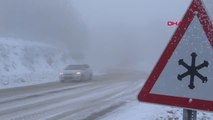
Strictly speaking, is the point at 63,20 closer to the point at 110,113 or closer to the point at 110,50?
the point at 110,50

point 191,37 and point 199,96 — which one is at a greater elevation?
point 191,37

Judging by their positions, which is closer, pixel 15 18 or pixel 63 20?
pixel 15 18

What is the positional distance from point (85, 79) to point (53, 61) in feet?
58.8

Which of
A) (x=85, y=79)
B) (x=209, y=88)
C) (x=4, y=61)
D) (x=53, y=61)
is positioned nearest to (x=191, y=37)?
(x=209, y=88)

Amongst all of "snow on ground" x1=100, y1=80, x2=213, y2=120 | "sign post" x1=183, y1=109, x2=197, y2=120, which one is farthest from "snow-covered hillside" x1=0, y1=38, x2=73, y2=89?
"sign post" x1=183, y1=109, x2=197, y2=120

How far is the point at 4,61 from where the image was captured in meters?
43.5

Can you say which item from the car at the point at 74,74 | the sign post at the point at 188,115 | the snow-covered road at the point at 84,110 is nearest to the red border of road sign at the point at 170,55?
the sign post at the point at 188,115

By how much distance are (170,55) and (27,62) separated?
146 feet

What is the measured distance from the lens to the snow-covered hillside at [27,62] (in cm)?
3759

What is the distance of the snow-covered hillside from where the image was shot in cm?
3759

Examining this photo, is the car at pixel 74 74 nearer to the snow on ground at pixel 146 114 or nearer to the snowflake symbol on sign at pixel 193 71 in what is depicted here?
the snow on ground at pixel 146 114

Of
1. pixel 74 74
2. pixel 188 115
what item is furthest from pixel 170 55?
pixel 74 74

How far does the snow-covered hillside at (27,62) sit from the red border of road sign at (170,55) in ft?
92.7

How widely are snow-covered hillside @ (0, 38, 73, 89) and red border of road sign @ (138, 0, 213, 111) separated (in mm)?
28262
